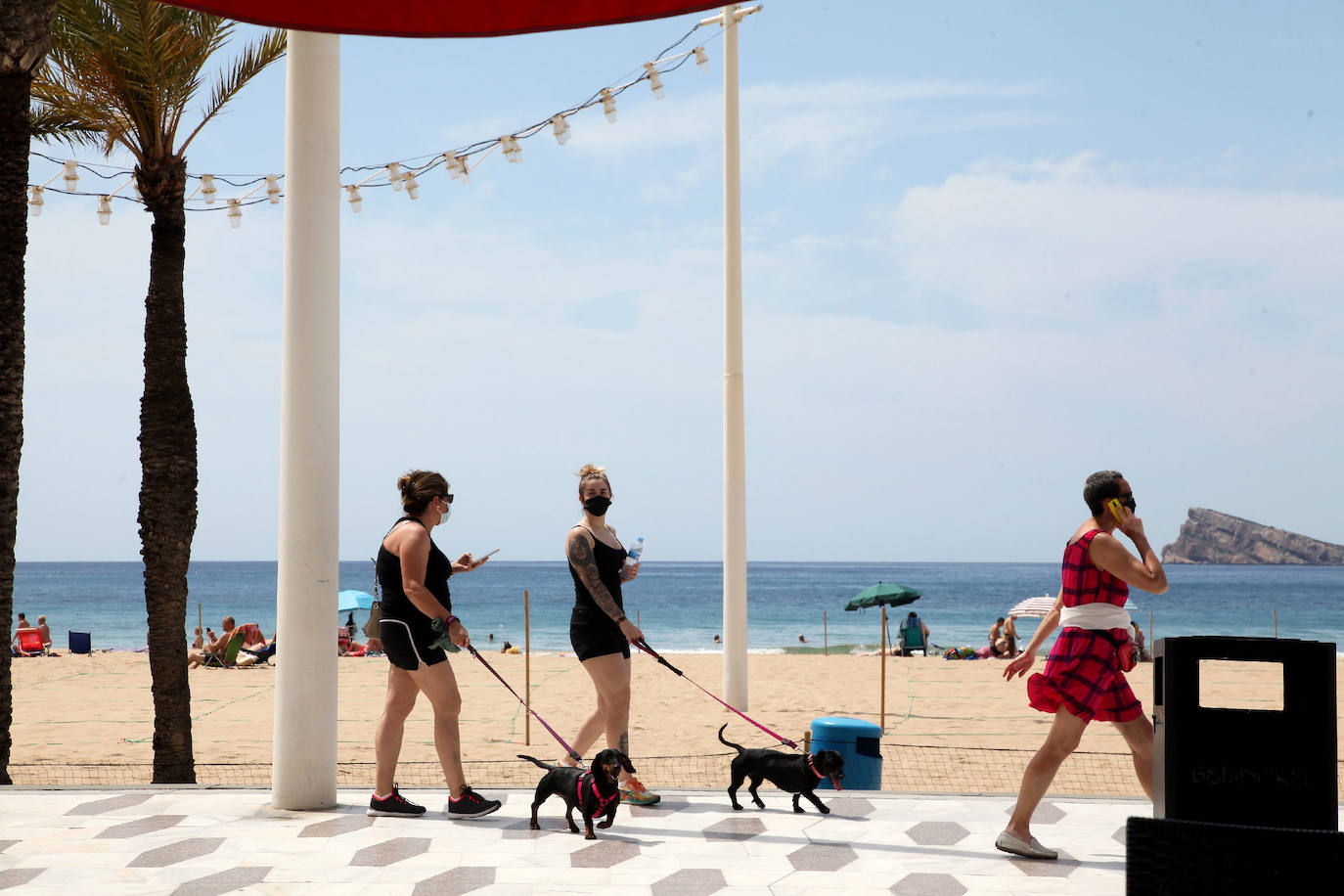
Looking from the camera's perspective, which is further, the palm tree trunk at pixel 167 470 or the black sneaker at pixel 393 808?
the palm tree trunk at pixel 167 470

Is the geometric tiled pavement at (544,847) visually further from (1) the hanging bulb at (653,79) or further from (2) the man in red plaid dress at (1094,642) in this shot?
(1) the hanging bulb at (653,79)

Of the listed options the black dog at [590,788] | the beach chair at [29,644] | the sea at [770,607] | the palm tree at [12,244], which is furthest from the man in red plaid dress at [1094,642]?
the beach chair at [29,644]

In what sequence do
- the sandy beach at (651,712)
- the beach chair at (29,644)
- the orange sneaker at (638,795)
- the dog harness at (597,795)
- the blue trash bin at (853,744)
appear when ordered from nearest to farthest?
the dog harness at (597,795) < the orange sneaker at (638,795) < the blue trash bin at (853,744) < the sandy beach at (651,712) < the beach chair at (29,644)

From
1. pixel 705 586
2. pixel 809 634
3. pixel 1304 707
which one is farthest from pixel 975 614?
pixel 1304 707

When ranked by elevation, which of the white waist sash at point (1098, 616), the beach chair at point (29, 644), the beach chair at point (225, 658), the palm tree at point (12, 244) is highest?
the palm tree at point (12, 244)

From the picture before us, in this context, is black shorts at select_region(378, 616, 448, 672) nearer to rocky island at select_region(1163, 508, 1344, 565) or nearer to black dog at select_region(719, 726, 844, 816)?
black dog at select_region(719, 726, 844, 816)

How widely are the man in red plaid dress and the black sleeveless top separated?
2544mm

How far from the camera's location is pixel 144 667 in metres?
24.4

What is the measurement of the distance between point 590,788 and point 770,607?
60.1 metres

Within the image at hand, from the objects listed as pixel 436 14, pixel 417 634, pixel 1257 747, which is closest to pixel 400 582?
pixel 417 634

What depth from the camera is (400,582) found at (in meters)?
5.12

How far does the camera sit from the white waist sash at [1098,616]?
4.33 metres

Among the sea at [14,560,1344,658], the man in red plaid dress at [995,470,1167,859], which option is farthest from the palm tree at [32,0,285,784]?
the sea at [14,560,1344,658]

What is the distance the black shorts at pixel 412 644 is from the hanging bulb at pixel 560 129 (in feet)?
20.0
